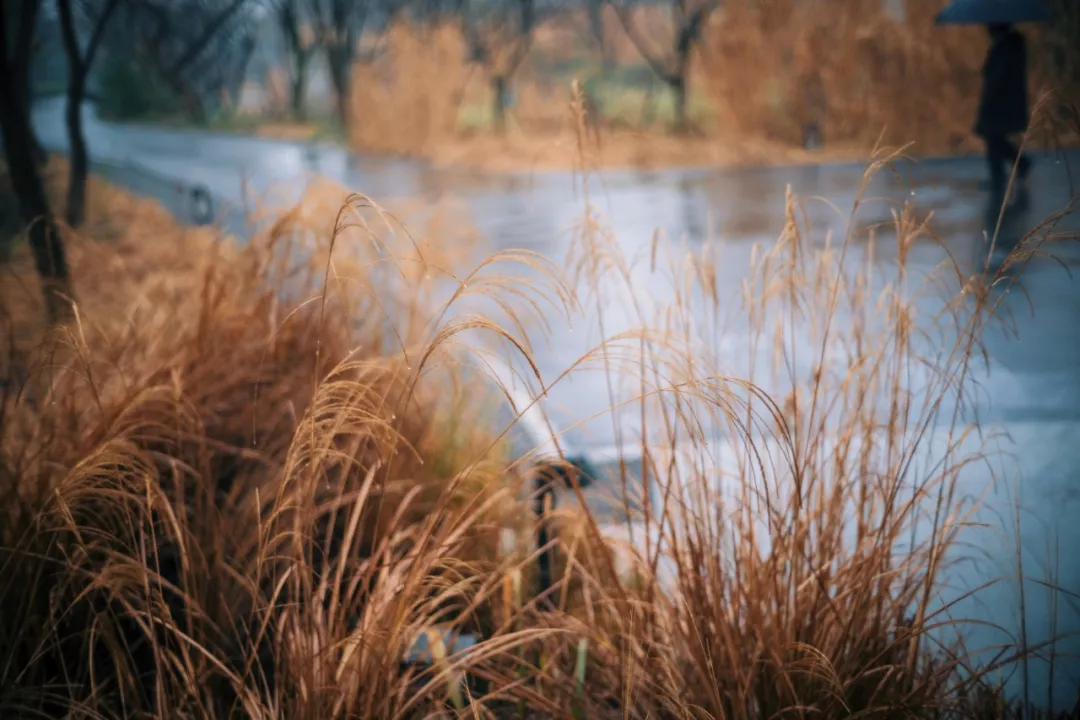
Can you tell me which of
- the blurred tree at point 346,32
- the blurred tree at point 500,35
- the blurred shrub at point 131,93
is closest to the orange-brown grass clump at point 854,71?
the blurred tree at point 500,35

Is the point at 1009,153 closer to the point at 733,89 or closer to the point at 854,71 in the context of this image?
the point at 854,71

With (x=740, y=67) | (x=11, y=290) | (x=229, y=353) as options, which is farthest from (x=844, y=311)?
(x=11, y=290)

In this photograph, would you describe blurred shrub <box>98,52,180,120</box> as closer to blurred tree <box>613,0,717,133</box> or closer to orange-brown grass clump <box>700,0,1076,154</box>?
blurred tree <box>613,0,717,133</box>

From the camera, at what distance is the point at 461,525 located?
1.43 metres

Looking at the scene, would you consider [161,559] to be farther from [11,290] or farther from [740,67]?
[740,67]

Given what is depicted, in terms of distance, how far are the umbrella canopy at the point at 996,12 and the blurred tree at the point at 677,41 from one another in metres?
0.54

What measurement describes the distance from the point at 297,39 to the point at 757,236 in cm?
115

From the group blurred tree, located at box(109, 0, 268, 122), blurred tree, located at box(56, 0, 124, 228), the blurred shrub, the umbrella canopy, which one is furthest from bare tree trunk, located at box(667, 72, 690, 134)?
blurred tree, located at box(56, 0, 124, 228)

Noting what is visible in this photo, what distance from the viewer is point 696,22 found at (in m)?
2.06

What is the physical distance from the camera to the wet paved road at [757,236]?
5.06ft

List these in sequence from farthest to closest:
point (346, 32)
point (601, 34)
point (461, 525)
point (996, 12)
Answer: point (346, 32)
point (601, 34)
point (996, 12)
point (461, 525)

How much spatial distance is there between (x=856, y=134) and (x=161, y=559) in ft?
4.75

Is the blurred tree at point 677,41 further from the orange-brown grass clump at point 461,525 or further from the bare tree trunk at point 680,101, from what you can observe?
the orange-brown grass clump at point 461,525

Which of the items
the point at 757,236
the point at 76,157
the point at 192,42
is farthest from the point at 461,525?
the point at 76,157
